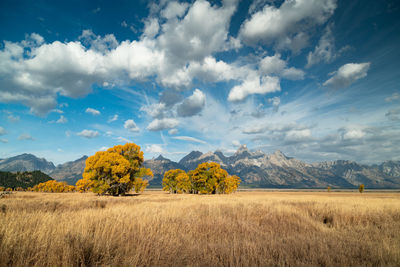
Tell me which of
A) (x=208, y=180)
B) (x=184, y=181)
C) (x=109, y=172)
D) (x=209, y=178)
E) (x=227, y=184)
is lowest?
(x=227, y=184)

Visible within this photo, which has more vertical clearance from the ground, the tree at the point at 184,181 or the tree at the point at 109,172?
the tree at the point at 109,172

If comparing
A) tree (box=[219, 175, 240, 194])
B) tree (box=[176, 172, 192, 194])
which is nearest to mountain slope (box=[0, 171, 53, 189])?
tree (box=[176, 172, 192, 194])

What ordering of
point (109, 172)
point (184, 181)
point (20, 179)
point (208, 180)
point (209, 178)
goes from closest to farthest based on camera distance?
point (109, 172), point (208, 180), point (209, 178), point (184, 181), point (20, 179)

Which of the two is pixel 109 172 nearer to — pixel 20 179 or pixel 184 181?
pixel 184 181

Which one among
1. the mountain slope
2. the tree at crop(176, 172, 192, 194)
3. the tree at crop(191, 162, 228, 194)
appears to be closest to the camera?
the tree at crop(191, 162, 228, 194)

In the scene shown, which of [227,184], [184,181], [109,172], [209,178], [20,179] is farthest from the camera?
[20,179]

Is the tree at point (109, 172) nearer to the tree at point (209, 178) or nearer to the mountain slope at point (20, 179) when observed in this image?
the tree at point (209, 178)

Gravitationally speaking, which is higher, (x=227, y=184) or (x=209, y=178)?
(x=209, y=178)

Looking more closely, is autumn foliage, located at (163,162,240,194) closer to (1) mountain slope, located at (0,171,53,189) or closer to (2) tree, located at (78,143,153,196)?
(2) tree, located at (78,143,153,196)

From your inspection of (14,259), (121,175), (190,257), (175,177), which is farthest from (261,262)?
(175,177)

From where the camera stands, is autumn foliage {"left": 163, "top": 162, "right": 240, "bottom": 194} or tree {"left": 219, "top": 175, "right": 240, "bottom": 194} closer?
autumn foliage {"left": 163, "top": 162, "right": 240, "bottom": 194}

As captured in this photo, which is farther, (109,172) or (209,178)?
(209,178)

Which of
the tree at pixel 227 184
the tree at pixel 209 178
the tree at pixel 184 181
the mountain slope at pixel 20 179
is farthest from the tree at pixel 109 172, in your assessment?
the mountain slope at pixel 20 179

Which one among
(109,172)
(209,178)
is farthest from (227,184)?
(109,172)
